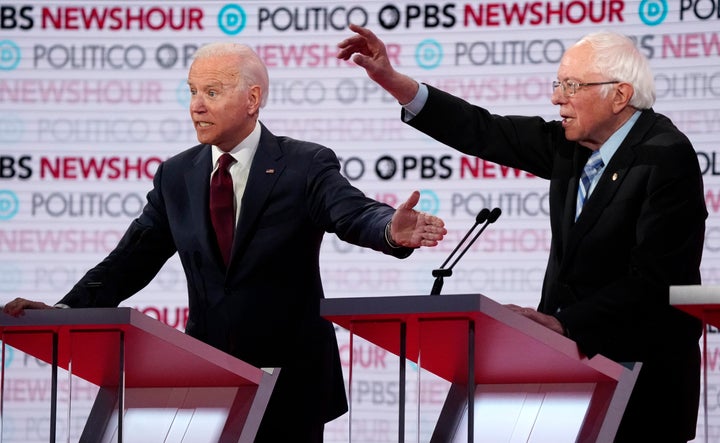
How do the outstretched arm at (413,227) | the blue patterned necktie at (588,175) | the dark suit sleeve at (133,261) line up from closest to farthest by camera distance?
1. the outstretched arm at (413,227)
2. the blue patterned necktie at (588,175)
3. the dark suit sleeve at (133,261)

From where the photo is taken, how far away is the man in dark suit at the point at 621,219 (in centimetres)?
311

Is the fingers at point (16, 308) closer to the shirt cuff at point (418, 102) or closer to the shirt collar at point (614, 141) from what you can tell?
the shirt cuff at point (418, 102)

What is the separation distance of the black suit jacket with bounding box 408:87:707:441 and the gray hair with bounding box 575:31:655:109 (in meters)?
0.05

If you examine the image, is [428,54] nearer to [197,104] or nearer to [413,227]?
[197,104]

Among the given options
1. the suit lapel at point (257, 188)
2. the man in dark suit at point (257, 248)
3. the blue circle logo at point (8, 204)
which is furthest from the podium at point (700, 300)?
the blue circle logo at point (8, 204)

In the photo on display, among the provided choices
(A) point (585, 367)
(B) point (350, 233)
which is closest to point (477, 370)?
(A) point (585, 367)

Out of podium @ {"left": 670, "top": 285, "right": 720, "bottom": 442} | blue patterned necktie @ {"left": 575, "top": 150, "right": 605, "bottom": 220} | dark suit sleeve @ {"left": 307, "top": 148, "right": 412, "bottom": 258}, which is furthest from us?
blue patterned necktie @ {"left": 575, "top": 150, "right": 605, "bottom": 220}

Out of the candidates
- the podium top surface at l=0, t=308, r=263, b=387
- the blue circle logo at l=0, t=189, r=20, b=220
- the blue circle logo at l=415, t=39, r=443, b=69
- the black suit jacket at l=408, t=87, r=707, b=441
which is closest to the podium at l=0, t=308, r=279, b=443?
the podium top surface at l=0, t=308, r=263, b=387

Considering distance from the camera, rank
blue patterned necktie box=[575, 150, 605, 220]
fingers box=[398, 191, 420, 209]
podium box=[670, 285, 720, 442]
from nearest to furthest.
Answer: podium box=[670, 285, 720, 442]
fingers box=[398, 191, 420, 209]
blue patterned necktie box=[575, 150, 605, 220]

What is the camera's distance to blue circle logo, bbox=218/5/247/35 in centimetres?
500

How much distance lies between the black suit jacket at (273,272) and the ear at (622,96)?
0.66 meters

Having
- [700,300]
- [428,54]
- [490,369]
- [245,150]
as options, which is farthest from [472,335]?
[428,54]

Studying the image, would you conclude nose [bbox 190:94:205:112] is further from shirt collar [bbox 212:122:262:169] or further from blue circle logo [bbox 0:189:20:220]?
blue circle logo [bbox 0:189:20:220]

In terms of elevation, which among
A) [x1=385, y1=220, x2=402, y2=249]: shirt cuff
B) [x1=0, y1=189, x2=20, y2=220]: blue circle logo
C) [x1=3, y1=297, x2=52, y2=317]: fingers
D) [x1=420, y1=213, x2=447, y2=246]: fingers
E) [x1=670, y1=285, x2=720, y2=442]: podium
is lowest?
[x1=3, y1=297, x2=52, y2=317]: fingers
